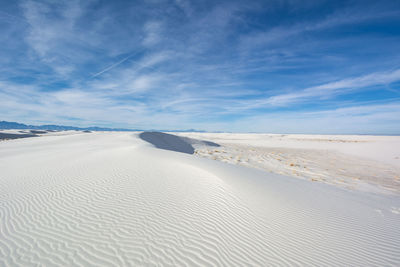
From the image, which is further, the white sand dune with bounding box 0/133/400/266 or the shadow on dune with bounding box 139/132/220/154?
the shadow on dune with bounding box 139/132/220/154

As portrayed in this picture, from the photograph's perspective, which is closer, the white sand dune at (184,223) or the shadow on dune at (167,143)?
the white sand dune at (184,223)

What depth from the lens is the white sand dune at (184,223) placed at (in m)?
2.54

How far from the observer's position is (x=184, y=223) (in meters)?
3.21

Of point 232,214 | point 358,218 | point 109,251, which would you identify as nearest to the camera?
point 109,251

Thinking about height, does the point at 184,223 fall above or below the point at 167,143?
below

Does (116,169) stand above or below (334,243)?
above

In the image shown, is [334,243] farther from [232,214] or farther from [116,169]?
[116,169]

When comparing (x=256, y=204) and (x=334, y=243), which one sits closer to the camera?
(x=334, y=243)

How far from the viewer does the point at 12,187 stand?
4906 mm

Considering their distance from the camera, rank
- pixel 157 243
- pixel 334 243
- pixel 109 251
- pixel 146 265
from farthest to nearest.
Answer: pixel 334 243
pixel 157 243
pixel 109 251
pixel 146 265

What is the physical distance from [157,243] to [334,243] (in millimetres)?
3078

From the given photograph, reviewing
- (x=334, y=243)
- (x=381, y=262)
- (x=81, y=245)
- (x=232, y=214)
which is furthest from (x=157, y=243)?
(x=381, y=262)

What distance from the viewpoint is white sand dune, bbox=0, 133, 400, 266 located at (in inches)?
100

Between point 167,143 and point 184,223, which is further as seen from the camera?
point 167,143
